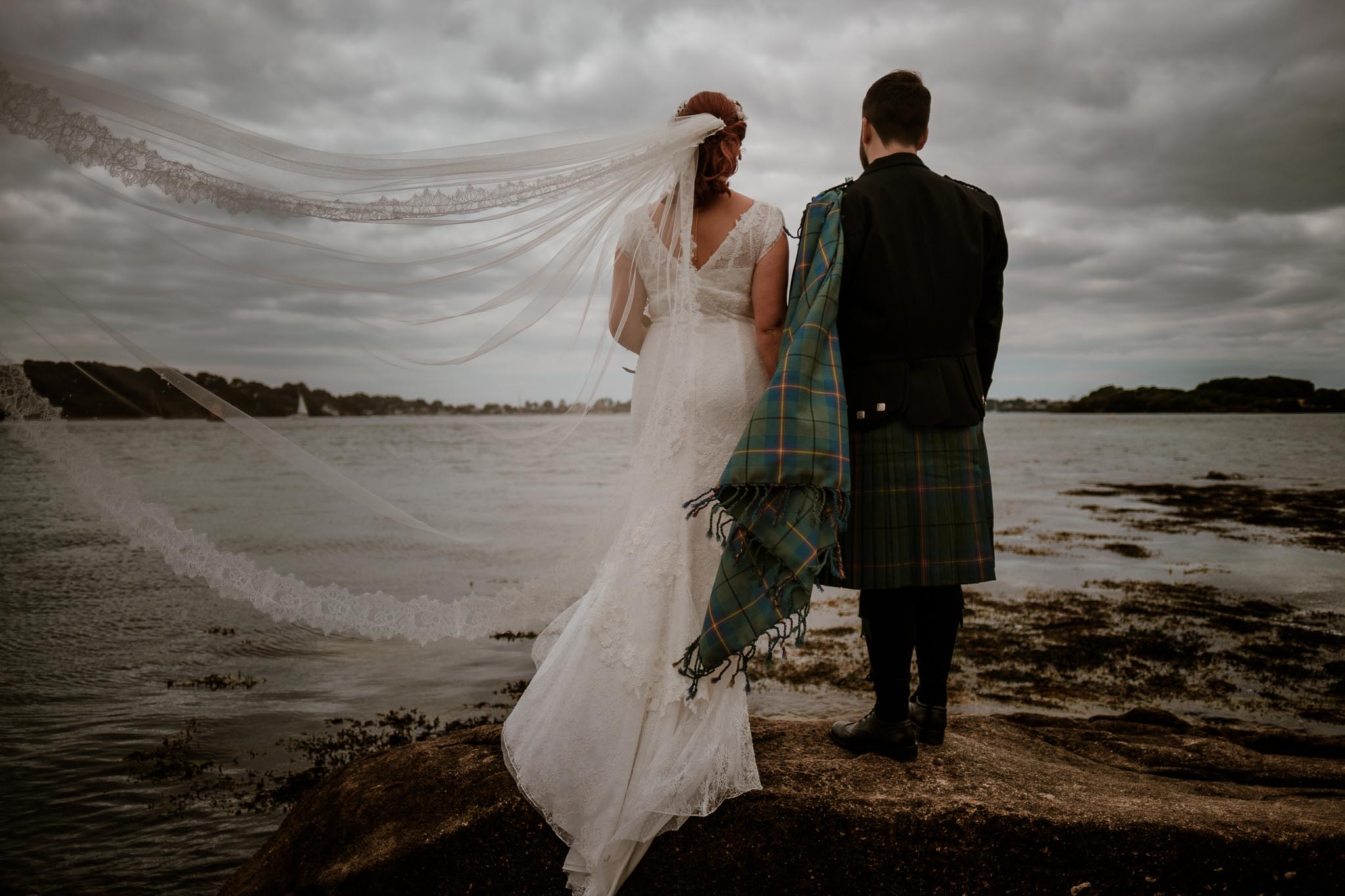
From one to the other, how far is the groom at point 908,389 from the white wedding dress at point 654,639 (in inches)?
16.3

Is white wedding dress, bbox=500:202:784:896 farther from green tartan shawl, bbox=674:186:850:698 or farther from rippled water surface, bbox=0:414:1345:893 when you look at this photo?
rippled water surface, bbox=0:414:1345:893

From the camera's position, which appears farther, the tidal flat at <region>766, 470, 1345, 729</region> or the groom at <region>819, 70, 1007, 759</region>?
the tidal flat at <region>766, 470, 1345, 729</region>

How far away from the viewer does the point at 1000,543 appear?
1370 centimetres

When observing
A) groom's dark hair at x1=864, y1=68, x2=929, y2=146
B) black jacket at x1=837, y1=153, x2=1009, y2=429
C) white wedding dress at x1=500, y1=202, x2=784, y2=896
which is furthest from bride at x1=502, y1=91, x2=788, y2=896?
groom's dark hair at x1=864, y1=68, x2=929, y2=146

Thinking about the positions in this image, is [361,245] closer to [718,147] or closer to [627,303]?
[627,303]

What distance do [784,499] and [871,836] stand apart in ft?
4.07

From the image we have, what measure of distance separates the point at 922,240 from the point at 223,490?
3.57m

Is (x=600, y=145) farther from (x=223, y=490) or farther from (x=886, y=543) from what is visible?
(x=223, y=490)

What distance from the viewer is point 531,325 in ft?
11.2

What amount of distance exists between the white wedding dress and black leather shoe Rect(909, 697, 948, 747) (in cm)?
85

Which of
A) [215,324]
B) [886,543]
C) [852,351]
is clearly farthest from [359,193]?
[886,543]

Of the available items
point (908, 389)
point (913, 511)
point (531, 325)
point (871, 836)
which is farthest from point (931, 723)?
point (531, 325)

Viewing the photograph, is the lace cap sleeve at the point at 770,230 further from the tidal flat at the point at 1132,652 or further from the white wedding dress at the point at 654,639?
the tidal flat at the point at 1132,652

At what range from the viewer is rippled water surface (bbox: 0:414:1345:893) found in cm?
337
